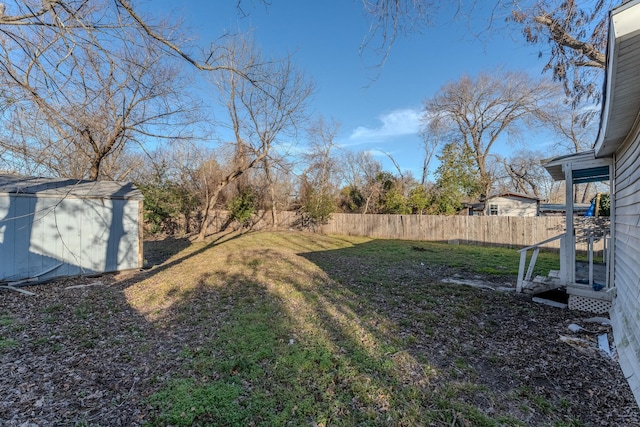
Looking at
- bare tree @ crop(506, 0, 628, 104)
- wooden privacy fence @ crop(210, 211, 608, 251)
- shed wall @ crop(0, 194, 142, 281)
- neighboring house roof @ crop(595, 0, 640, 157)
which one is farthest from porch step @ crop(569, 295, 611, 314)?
shed wall @ crop(0, 194, 142, 281)

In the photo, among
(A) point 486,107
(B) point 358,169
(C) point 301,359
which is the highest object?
(A) point 486,107

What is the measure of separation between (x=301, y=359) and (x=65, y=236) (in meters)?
6.09

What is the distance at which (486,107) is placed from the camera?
21906mm

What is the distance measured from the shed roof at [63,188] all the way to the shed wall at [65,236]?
4.6 inches


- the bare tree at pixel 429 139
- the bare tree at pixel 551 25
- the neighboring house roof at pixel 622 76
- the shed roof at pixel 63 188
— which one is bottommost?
the shed roof at pixel 63 188

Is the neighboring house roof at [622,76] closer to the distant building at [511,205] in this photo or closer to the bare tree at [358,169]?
the distant building at [511,205]

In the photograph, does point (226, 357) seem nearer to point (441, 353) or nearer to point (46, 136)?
point (441, 353)

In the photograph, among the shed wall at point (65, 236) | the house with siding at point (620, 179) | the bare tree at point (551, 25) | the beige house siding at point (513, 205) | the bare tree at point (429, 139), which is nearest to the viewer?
the house with siding at point (620, 179)

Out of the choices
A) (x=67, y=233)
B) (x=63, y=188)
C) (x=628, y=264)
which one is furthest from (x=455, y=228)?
(x=63, y=188)

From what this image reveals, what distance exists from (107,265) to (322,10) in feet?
22.7

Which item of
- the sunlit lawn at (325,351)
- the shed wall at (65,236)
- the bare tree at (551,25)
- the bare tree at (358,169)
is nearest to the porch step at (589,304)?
the sunlit lawn at (325,351)

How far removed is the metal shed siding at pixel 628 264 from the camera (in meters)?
2.71

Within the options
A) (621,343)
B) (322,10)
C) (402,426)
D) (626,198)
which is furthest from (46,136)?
(626,198)

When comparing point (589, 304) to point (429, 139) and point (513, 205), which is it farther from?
point (429, 139)
